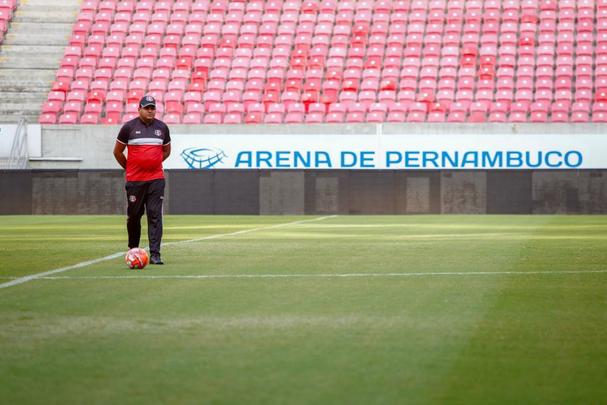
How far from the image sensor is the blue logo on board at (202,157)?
32.8 metres

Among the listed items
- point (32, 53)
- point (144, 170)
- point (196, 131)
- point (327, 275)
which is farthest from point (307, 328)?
point (32, 53)

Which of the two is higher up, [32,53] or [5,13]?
[5,13]

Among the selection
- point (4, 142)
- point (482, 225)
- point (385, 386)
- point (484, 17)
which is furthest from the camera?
point (484, 17)

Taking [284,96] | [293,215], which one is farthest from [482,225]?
[284,96]

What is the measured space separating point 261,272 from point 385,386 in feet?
19.5

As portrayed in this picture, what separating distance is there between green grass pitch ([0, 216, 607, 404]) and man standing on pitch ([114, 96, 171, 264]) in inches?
16.5

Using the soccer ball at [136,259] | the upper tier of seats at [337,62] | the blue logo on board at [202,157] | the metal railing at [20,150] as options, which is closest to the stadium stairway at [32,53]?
the upper tier of seats at [337,62]

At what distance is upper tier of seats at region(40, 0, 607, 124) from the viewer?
34.2 m

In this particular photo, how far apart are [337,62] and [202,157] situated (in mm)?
6314

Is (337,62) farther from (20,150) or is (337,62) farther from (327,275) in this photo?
(327,275)

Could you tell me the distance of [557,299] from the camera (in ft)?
27.9

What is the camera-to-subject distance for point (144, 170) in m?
12.1

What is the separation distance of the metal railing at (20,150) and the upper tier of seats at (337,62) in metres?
1.43

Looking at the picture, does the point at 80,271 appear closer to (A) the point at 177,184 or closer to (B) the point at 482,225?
(B) the point at 482,225
